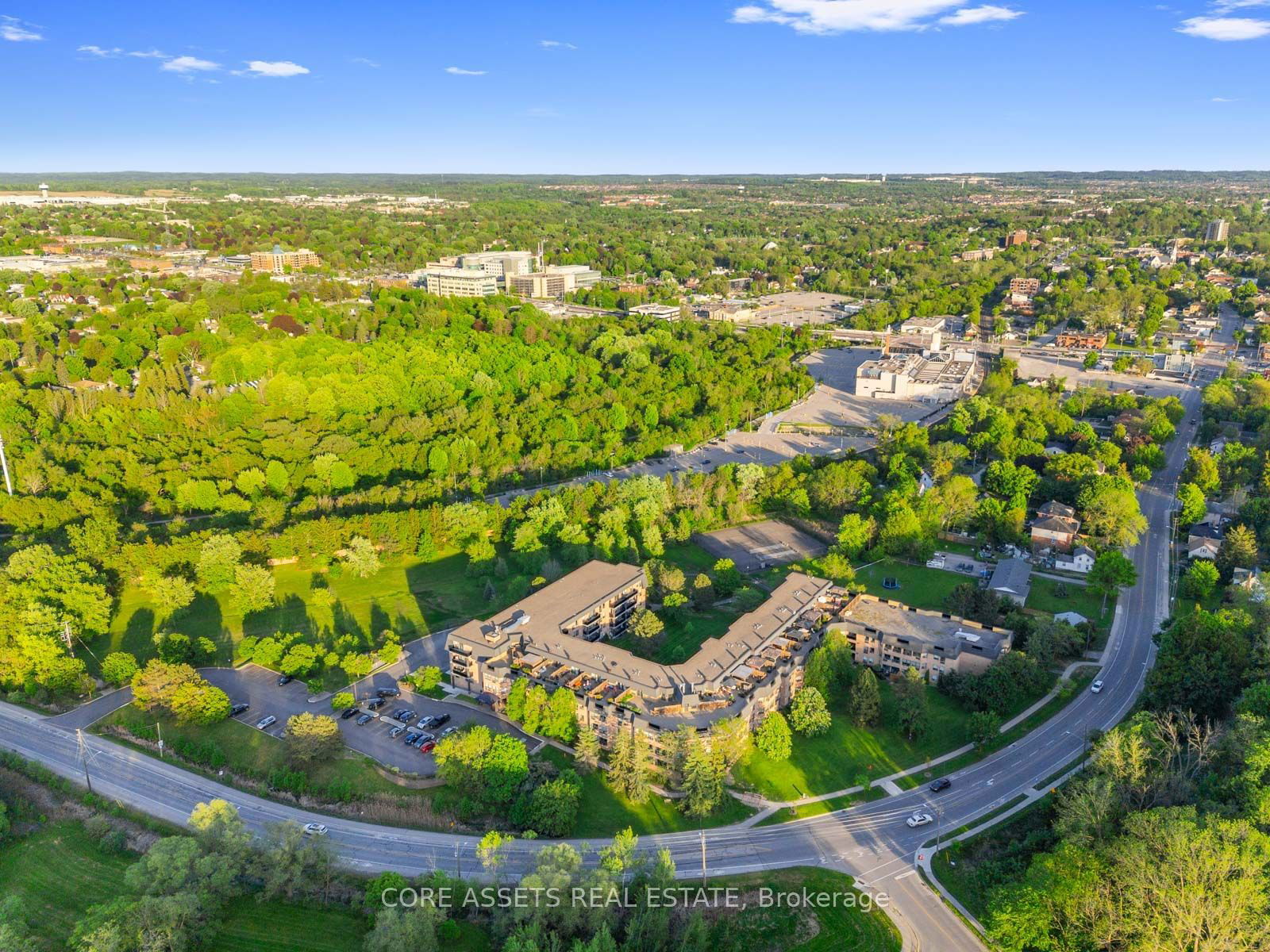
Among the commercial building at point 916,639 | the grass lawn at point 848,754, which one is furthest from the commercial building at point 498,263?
the grass lawn at point 848,754

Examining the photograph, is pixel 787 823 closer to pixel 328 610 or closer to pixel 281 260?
pixel 328 610

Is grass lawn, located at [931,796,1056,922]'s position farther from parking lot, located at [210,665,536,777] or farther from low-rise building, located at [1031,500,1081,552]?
low-rise building, located at [1031,500,1081,552]

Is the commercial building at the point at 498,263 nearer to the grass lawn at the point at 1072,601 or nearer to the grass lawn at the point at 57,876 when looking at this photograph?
the grass lawn at the point at 1072,601

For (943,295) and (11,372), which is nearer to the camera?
(11,372)

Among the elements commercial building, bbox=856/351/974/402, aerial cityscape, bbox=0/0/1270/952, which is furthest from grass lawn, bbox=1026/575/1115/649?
commercial building, bbox=856/351/974/402

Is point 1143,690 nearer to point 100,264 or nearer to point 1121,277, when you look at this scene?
point 1121,277

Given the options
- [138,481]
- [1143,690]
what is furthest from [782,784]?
[138,481]
